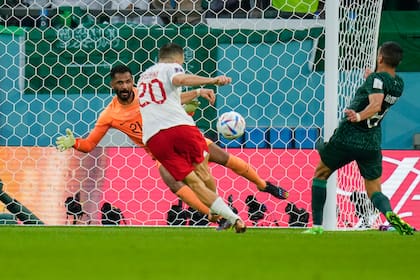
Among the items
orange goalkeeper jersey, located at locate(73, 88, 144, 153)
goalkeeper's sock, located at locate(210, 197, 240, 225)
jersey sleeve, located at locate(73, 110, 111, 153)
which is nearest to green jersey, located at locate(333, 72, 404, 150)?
goalkeeper's sock, located at locate(210, 197, 240, 225)

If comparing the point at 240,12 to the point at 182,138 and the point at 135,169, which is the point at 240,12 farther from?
the point at 182,138

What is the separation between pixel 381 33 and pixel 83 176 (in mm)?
3525

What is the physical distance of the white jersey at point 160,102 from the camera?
9.12 m

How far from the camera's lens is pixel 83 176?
11430 millimetres

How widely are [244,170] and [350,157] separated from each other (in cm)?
107

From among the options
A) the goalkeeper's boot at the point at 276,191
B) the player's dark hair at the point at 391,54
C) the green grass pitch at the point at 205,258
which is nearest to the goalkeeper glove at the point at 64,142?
the goalkeeper's boot at the point at 276,191

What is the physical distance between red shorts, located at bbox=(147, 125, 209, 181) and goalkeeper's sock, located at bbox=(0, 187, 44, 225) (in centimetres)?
257

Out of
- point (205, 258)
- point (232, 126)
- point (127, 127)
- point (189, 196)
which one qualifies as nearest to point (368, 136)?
point (232, 126)

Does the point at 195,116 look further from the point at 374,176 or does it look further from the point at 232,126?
the point at 374,176

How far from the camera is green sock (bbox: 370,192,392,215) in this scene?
9531mm

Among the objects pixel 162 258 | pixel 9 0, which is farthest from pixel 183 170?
pixel 9 0

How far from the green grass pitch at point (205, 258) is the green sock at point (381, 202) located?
147cm

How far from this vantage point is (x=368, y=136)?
9.57 m

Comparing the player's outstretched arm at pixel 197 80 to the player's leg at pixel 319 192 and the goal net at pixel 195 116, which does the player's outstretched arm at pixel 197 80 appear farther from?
the goal net at pixel 195 116
